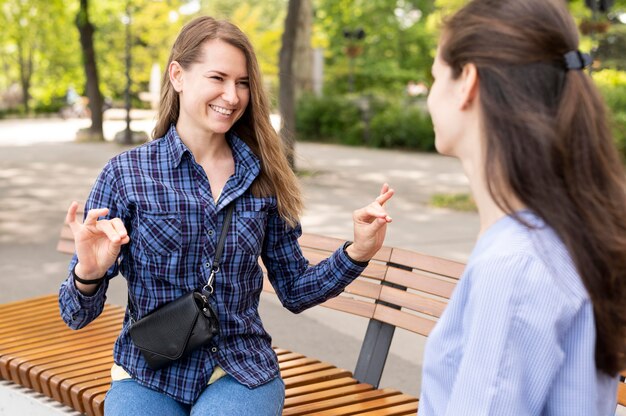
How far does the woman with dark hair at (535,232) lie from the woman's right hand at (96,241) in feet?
3.74

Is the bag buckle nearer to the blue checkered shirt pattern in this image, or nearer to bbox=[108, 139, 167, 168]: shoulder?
the blue checkered shirt pattern

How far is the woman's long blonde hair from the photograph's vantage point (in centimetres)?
283

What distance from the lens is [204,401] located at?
8.64 ft

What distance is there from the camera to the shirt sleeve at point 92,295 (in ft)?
8.79

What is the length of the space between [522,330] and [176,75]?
176 cm

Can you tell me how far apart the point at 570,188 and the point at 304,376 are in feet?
6.59

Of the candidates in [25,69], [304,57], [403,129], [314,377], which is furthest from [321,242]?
[25,69]

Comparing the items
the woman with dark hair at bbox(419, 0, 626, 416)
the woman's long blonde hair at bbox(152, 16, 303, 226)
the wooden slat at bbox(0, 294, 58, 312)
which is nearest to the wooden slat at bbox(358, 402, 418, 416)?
the woman's long blonde hair at bbox(152, 16, 303, 226)

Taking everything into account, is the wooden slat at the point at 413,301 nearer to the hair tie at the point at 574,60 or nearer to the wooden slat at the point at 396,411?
the wooden slat at the point at 396,411

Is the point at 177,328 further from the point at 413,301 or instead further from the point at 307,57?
the point at 307,57

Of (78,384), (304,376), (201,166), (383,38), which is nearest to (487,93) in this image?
(201,166)

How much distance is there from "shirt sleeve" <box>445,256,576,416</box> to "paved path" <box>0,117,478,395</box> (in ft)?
5.59

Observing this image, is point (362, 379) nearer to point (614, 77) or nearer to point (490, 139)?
point (490, 139)

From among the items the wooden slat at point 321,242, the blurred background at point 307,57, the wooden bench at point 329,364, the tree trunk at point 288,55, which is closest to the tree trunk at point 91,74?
the blurred background at point 307,57
